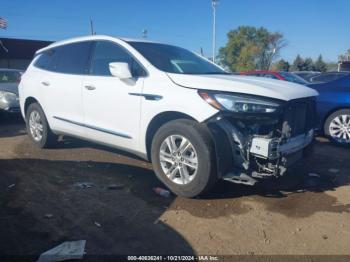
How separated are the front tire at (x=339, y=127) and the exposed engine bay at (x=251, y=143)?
12.0ft

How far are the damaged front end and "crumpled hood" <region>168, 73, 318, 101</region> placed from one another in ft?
0.37

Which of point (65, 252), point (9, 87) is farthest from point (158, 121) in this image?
point (9, 87)

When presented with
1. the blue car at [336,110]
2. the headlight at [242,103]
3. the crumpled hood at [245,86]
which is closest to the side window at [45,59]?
the crumpled hood at [245,86]

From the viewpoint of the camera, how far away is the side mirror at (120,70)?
4.56 m

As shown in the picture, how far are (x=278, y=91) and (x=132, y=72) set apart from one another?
1.91 m

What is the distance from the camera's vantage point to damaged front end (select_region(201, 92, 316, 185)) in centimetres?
382

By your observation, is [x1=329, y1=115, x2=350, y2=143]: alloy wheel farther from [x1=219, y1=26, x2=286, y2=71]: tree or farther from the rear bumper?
[x1=219, y1=26, x2=286, y2=71]: tree

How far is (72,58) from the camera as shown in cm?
577

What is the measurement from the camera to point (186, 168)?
4.25 meters

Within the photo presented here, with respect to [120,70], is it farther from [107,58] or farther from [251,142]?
[251,142]

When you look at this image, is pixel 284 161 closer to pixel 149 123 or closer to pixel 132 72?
pixel 149 123

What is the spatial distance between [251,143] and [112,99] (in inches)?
79.1

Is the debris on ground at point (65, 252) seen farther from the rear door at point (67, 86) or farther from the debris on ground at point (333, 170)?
the debris on ground at point (333, 170)

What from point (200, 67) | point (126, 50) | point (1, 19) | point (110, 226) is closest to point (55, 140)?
point (126, 50)
